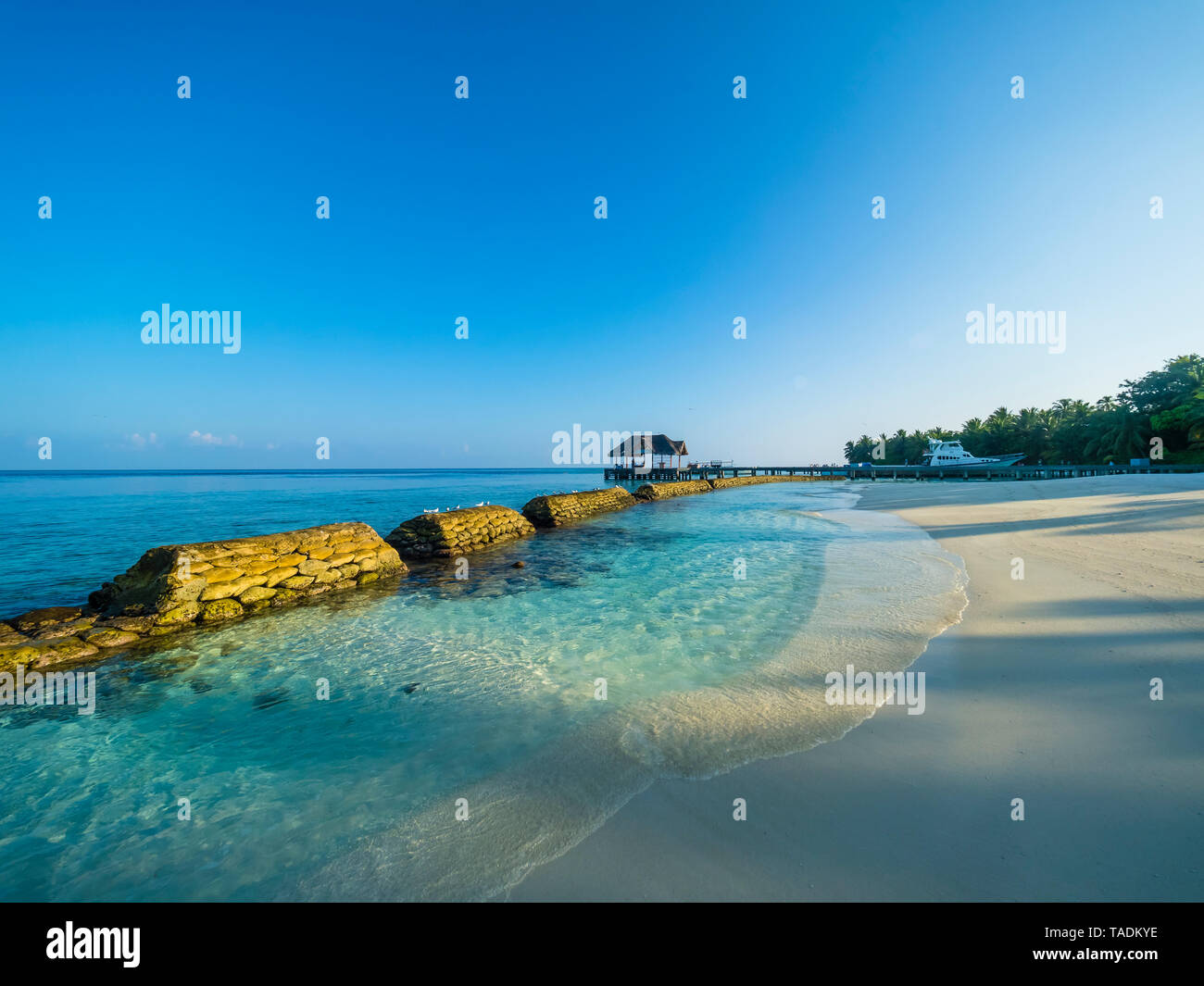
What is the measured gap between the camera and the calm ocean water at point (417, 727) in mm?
2998

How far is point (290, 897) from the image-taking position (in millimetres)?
2686

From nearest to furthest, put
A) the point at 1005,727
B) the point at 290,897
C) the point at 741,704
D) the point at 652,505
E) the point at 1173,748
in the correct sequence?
the point at 290,897
the point at 1173,748
the point at 1005,727
the point at 741,704
the point at 652,505

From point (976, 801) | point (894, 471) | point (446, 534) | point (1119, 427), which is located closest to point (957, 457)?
point (894, 471)

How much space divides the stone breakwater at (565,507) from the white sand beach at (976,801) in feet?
64.9

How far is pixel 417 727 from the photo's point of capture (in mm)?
4734

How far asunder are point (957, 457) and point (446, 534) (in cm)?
6850

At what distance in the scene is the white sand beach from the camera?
2.46 m

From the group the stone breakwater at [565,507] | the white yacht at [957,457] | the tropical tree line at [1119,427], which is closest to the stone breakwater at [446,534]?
the stone breakwater at [565,507]

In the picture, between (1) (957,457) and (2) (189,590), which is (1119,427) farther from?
(2) (189,590)

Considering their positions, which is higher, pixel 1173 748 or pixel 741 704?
pixel 1173 748
